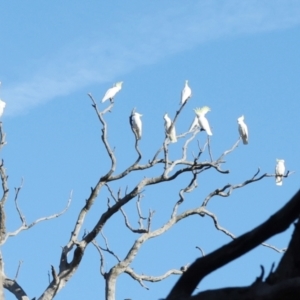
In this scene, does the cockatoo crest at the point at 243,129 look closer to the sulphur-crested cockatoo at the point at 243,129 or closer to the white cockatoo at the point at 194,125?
the sulphur-crested cockatoo at the point at 243,129

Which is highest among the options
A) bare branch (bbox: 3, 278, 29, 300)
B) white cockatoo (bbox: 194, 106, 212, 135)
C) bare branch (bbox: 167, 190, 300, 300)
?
white cockatoo (bbox: 194, 106, 212, 135)

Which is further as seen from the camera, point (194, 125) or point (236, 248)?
point (194, 125)

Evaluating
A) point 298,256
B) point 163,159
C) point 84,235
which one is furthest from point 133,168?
point 298,256

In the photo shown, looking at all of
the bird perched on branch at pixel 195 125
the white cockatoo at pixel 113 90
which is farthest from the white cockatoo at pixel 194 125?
the white cockatoo at pixel 113 90

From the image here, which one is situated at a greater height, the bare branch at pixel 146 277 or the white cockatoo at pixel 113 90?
the white cockatoo at pixel 113 90

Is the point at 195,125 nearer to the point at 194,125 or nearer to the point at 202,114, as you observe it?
the point at 194,125

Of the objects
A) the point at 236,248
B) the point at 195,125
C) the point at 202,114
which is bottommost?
the point at 236,248

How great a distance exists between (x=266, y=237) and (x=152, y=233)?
5.67 metres

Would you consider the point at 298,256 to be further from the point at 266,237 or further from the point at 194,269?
the point at 194,269

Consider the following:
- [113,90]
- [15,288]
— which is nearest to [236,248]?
[15,288]

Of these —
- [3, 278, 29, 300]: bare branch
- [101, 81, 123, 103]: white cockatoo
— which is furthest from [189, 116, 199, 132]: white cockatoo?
[3, 278, 29, 300]: bare branch

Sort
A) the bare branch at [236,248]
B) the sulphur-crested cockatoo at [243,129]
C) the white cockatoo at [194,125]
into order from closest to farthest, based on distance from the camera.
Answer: the bare branch at [236,248] < the white cockatoo at [194,125] < the sulphur-crested cockatoo at [243,129]

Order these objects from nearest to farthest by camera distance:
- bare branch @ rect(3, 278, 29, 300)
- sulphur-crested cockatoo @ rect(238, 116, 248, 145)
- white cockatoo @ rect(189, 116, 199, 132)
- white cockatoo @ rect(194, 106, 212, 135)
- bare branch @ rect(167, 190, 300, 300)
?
1. bare branch @ rect(167, 190, 300, 300)
2. bare branch @ rect(3, 278, 29, 300)
3. white cockatoo @ rect(189, 116, 199, 132)
4. white cockatoo @ rect(194, 106, 212, 135)
5. sulphur-crested cockatoo @ rect(238, 116, 248, 145)

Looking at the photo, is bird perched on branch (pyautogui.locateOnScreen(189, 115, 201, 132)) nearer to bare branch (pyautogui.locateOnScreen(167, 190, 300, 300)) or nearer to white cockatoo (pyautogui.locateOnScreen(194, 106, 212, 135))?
white cockatoo (pyautogui.locateOnScreen(194, 106, 212, 135))
